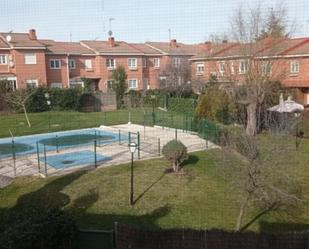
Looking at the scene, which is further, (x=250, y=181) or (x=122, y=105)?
(x=122, y=105)

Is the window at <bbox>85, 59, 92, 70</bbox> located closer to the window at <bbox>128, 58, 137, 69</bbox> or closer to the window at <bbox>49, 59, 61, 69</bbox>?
the window at <bbox>49, 59, 61, 69</bbox>

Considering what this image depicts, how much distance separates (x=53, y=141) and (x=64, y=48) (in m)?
6.74

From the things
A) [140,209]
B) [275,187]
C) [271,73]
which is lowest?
[140,209]

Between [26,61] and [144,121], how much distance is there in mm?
4979

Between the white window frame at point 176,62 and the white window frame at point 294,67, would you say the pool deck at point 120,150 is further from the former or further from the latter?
the white window frame at point 176,62

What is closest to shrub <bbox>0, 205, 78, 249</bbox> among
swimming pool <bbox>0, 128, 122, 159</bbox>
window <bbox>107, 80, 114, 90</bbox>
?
swimming pool <bbox>0, 128, 122, 159</bbox>

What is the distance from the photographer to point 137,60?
14.4 meters

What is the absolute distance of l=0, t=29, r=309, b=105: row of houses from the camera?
7.73m

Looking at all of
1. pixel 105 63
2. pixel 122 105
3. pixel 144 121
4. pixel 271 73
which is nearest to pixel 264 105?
pixel 271 73

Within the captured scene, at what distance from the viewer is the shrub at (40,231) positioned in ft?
6.56

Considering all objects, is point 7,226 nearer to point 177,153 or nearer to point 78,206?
point 78,206

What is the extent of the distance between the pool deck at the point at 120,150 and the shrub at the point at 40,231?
2.85 meters

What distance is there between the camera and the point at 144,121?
9125mm

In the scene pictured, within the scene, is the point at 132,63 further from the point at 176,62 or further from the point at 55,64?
the point at 55,64
